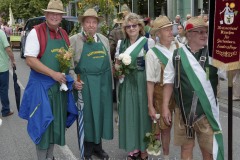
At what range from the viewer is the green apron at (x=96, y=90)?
4.45 metres

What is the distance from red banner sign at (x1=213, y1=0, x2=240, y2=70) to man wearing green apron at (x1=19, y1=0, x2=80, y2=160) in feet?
5.23

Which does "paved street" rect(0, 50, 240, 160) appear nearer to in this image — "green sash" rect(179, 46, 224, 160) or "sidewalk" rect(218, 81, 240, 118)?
"sidewalk" rect(218, 81, 240, 118)

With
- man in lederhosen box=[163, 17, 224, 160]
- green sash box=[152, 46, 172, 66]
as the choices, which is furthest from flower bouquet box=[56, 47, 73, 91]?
man in lederhosen box=[163, 17, 224, 160]

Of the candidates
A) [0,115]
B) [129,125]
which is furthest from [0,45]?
[129,125]

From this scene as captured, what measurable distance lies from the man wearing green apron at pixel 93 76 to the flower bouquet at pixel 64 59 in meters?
0.40

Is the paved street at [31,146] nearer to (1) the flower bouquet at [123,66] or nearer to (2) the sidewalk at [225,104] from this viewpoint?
(2) the sidewalk at [225,104]

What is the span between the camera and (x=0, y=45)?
7.16 m

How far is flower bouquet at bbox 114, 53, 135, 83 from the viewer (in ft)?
14.1

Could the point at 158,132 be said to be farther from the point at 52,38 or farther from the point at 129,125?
the point at 52,38

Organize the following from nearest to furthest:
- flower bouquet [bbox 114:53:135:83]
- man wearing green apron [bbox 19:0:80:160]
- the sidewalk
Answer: man wearing green apron [bbox 19:0:80:160]
flower bouquet [bbox 114:53:135:83]
the sidewalk

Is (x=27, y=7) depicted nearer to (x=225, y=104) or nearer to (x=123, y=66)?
(x=225, y=104)

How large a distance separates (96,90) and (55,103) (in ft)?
1.84

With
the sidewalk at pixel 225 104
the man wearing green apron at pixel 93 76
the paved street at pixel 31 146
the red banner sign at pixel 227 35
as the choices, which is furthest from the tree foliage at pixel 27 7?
the red banner sign at pixel 227 35

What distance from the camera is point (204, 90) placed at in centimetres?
342
